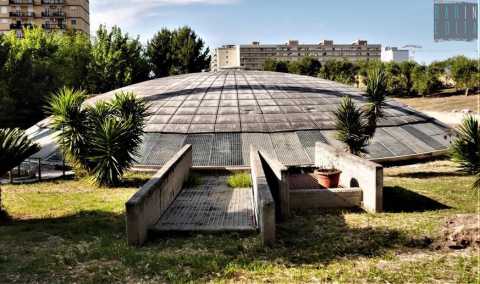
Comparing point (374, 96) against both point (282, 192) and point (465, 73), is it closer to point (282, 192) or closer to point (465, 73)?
point (282, 192)

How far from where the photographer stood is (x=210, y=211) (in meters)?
13.8

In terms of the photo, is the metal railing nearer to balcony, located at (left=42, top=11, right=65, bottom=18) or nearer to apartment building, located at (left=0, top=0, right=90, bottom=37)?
apartment building, located at (left=0, top=0, right=90, bottom=37)

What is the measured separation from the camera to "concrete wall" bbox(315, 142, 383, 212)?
548 inches

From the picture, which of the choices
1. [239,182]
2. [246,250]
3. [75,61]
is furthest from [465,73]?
[246,250]

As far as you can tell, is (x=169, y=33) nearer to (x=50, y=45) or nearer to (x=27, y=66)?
(x=50, y=45)

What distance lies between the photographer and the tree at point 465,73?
231ft

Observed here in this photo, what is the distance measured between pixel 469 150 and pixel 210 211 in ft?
27.6

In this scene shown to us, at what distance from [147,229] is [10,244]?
3.28m

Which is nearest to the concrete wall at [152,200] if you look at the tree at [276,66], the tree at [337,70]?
the tree at [337,70]

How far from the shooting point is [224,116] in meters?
24.5

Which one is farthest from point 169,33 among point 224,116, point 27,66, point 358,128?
point 358,128

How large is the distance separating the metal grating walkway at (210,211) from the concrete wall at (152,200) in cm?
31

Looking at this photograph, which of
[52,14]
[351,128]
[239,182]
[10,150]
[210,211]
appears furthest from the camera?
[52,14]

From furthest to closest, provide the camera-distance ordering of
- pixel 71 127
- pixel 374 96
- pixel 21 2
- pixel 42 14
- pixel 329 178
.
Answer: pixel 42 14
pixel 21 2
pixel 374 96
pixel 71 127
pixel 329 178
